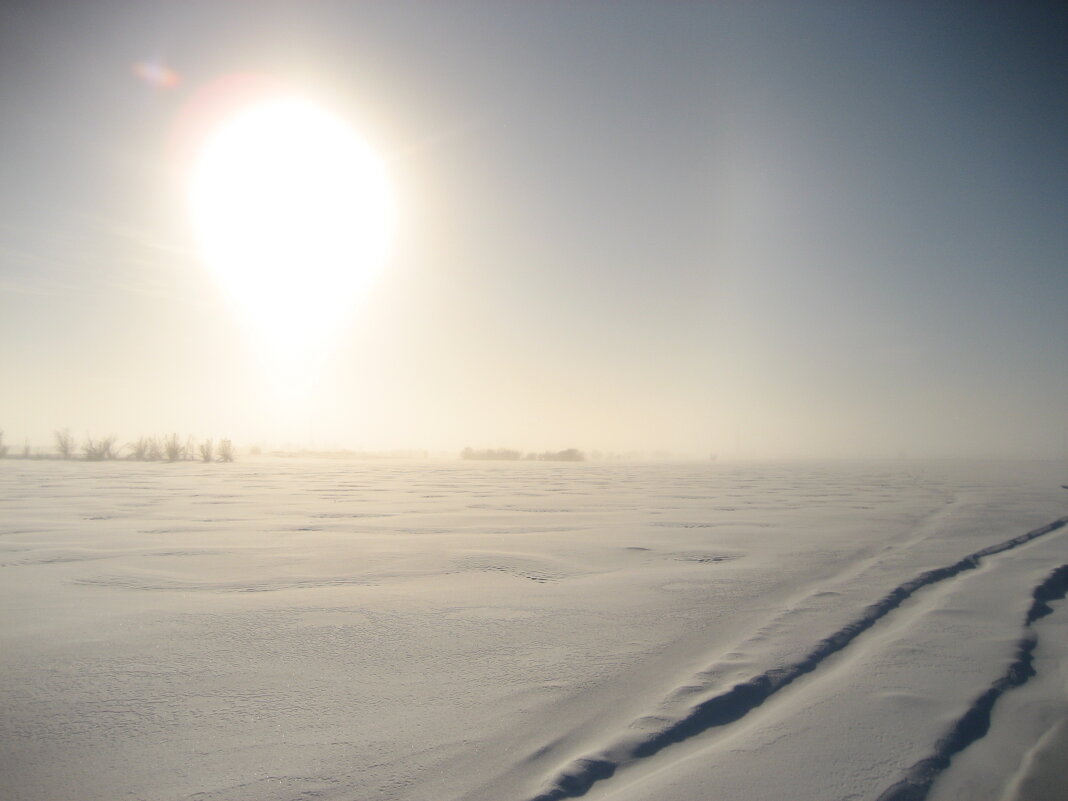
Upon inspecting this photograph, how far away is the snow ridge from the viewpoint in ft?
4.67

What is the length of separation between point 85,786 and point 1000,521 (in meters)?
7.94

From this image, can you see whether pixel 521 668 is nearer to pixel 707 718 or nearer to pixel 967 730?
pixel 707 718

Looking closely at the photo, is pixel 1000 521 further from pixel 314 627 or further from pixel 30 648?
pixel 30 648

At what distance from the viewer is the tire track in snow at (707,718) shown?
4.71 ft

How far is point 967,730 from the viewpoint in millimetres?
1713

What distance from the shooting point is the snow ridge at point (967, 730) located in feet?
4.67

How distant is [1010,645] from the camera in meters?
2.41

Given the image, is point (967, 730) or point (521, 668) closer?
point (967, 730)

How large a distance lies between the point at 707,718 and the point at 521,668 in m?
0.72

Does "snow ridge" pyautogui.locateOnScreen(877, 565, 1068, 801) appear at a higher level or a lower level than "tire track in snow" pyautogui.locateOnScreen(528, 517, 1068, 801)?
higher

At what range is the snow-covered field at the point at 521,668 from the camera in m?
1.47

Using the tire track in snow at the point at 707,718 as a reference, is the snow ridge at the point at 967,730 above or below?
above

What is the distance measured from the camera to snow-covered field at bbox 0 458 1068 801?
1473 mm

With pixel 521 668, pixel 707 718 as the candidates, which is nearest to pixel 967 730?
pixel 707 718
